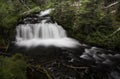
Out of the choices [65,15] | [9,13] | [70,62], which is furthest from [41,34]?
[70,62]

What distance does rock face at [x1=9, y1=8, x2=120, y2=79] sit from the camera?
916cm

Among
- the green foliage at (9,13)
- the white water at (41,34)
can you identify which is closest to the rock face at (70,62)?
the white water at (41,34)

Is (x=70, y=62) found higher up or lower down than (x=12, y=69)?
lower down

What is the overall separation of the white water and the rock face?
2.21ft

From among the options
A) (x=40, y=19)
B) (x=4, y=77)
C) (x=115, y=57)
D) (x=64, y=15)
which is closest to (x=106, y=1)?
(x=64, y=15)

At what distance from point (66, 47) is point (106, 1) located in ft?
21.6

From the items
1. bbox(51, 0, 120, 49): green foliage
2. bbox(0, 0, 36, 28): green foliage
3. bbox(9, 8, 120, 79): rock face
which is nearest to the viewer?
bbox(9, 8, 120, 79): rock face

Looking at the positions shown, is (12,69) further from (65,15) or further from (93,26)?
(65,15)

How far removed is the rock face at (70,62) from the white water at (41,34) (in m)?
0.67

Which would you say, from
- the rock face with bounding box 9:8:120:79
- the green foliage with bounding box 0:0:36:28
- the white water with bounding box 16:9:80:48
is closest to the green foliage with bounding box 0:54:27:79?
the rock face with bounding box 9:8:120:79

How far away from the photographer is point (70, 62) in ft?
35.5

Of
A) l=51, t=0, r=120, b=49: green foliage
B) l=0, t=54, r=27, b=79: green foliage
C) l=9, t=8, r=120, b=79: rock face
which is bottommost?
l=9, t=8, r=120, b=79: rock face

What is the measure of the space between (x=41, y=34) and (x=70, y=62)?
5.22m

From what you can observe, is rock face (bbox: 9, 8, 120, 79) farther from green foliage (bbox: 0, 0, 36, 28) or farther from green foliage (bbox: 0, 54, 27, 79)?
green foliage (bbox: 0, 0, 36, 28)
